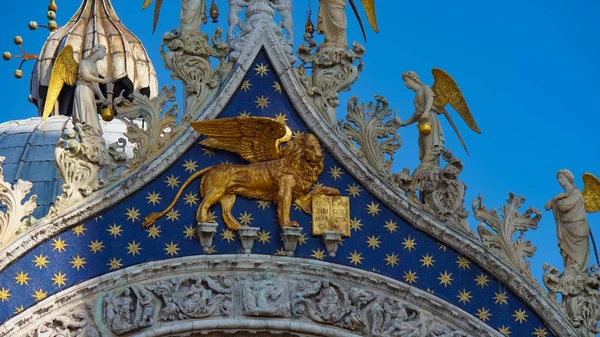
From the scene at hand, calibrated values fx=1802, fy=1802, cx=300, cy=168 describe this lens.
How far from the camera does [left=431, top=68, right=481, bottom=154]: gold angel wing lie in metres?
17.4

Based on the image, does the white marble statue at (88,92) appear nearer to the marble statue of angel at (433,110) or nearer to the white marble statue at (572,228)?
the marble statue of angel at (433,110)

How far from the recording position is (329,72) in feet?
56.6

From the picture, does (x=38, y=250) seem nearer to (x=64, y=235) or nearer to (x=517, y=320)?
(x=64, y=235)

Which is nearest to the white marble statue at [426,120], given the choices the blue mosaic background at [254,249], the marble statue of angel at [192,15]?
the blue mosaic background at [254,249]

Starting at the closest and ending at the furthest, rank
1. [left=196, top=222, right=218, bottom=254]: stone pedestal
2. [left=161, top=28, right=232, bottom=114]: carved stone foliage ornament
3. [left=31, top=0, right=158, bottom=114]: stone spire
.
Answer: [left=196, top=222, right=218, bottom=254]: stone pedestal < [left=161, top=28, right=232, bottom=114]: carved stone foliage ornament < [left=31, top=0, right=158, bottom=114]: stone spire

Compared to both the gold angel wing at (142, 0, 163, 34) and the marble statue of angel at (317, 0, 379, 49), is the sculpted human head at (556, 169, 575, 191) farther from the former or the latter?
the gold angel wing at (142, 0, 163, 34)

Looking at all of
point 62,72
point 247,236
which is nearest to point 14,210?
point 247,236

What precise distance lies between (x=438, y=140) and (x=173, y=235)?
277 cm

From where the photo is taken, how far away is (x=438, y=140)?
56.1 feet

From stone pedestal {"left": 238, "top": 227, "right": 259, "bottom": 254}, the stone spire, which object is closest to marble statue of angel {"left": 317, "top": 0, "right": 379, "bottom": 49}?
stone pedestal {"left": 238, "top": 227, "right": 259, "bottom": 254}

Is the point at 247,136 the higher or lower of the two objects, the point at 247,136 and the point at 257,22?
the lower

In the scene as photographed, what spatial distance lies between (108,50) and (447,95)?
23.4 feet

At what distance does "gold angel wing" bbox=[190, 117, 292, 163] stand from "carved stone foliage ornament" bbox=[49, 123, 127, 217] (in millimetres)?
862

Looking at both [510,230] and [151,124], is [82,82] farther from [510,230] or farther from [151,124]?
[510,230]
